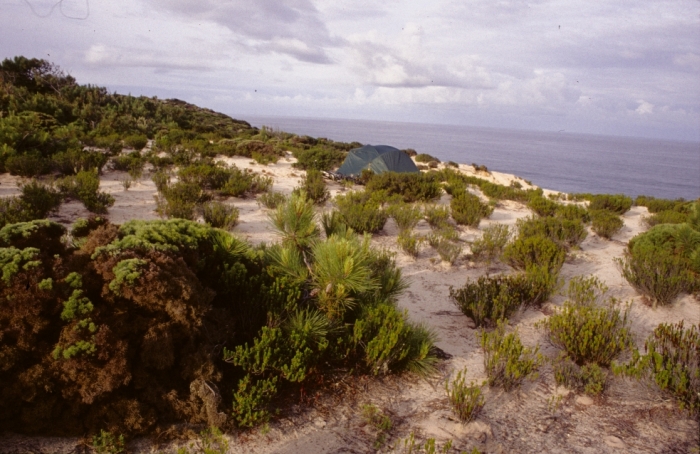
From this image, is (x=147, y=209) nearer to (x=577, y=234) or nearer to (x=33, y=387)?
(x=33, y=387)

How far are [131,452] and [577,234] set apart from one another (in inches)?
325

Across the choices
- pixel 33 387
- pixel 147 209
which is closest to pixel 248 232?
pixel 147 209

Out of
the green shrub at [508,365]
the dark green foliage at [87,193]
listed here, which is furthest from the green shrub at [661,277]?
the dark green foliage at [87,193]

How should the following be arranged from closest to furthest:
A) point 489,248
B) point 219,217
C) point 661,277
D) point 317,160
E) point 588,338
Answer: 1. point 588,338
2. point 661,277
3. point 489,248
4. point 219,217
5. point 317,160

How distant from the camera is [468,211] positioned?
9.25 m

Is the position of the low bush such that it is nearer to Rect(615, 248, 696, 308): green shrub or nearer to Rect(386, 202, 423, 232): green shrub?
Rect(386, 202, 423, 232): green shrub

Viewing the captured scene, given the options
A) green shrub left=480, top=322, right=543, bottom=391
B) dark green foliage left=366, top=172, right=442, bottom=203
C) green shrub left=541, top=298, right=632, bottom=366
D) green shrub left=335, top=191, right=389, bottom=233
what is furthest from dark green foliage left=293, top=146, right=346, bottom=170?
green shrub left=480, top=322, right=543, bottom=391

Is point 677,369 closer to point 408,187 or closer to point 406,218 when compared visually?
point 406,218

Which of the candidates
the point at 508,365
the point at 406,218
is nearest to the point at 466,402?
the point at 508,365

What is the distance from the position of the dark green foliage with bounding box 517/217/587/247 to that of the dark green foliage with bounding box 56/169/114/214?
7.87m

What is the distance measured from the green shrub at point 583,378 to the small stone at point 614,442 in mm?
449

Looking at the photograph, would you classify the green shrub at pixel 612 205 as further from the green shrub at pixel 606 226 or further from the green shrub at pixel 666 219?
the green shrub at pixel 606 226

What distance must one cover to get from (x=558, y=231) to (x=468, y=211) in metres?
1.94

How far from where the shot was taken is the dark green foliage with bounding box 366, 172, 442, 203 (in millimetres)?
11184
